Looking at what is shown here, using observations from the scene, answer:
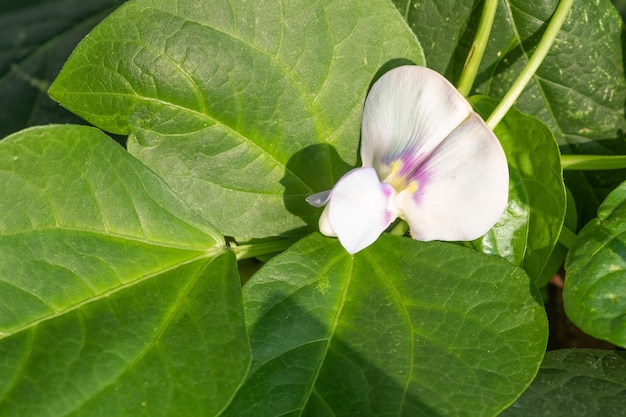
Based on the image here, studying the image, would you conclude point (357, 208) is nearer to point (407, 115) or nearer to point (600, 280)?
point (407, 115)

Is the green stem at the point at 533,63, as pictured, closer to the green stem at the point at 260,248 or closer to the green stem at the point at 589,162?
the green stem at the point at 589,162

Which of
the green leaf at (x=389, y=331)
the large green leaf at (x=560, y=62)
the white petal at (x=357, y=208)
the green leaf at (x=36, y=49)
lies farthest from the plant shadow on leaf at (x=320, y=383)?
the green leaf at (x=36, y=49)

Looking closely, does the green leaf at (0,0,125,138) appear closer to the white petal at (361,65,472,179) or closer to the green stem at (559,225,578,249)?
the white petal at (361,65,472,179)

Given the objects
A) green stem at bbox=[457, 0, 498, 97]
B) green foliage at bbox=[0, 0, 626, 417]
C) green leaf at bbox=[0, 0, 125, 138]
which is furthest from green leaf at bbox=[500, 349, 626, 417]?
green leaf at bbox=[0, 0, 125, 138]

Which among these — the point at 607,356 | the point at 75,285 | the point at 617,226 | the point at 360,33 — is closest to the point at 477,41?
the point at 360,33

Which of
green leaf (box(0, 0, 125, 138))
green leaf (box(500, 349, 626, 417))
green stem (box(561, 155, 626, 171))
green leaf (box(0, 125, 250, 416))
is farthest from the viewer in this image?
green leaf (box(0, 0, 125, 138))

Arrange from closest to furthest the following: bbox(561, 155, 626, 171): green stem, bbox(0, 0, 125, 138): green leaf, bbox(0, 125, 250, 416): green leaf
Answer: bbox(0, 125, 250, 416): green leaf → bbox(561, 155, 626, 171): green stem → bbox(0, 0, 125, 138): green leaf

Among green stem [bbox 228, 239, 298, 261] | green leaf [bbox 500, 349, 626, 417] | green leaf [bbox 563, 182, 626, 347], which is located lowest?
green leaf [bbox 500, 349, 626, 417]
